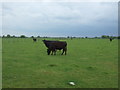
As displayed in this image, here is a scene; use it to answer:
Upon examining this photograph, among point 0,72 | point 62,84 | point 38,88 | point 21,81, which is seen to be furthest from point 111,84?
point 0,72

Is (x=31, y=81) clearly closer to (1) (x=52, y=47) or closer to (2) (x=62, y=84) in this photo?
(2) (x=62, y=84)

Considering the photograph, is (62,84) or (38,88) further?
(62,84)

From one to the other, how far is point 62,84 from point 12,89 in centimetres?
166

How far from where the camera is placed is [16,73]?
834cm

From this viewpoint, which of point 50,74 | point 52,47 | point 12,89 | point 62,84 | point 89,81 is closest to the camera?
point 12,89

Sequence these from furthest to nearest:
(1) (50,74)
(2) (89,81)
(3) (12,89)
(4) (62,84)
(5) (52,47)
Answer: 1. (5) (52,47)
2. (1) (50,74)
3. (2) (89,81)
4. (4) (62,84)
5. (3) (12,89)

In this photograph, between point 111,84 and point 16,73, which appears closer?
point 111,84

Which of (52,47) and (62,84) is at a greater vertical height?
(52,47)

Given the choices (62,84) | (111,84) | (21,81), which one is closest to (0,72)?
(21,81)

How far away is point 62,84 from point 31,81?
3.74ft

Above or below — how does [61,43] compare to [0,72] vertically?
above

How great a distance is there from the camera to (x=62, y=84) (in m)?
6.76

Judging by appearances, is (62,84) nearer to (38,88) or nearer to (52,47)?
(38,88)

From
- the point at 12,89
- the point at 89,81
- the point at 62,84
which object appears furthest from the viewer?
the point at 89,81
